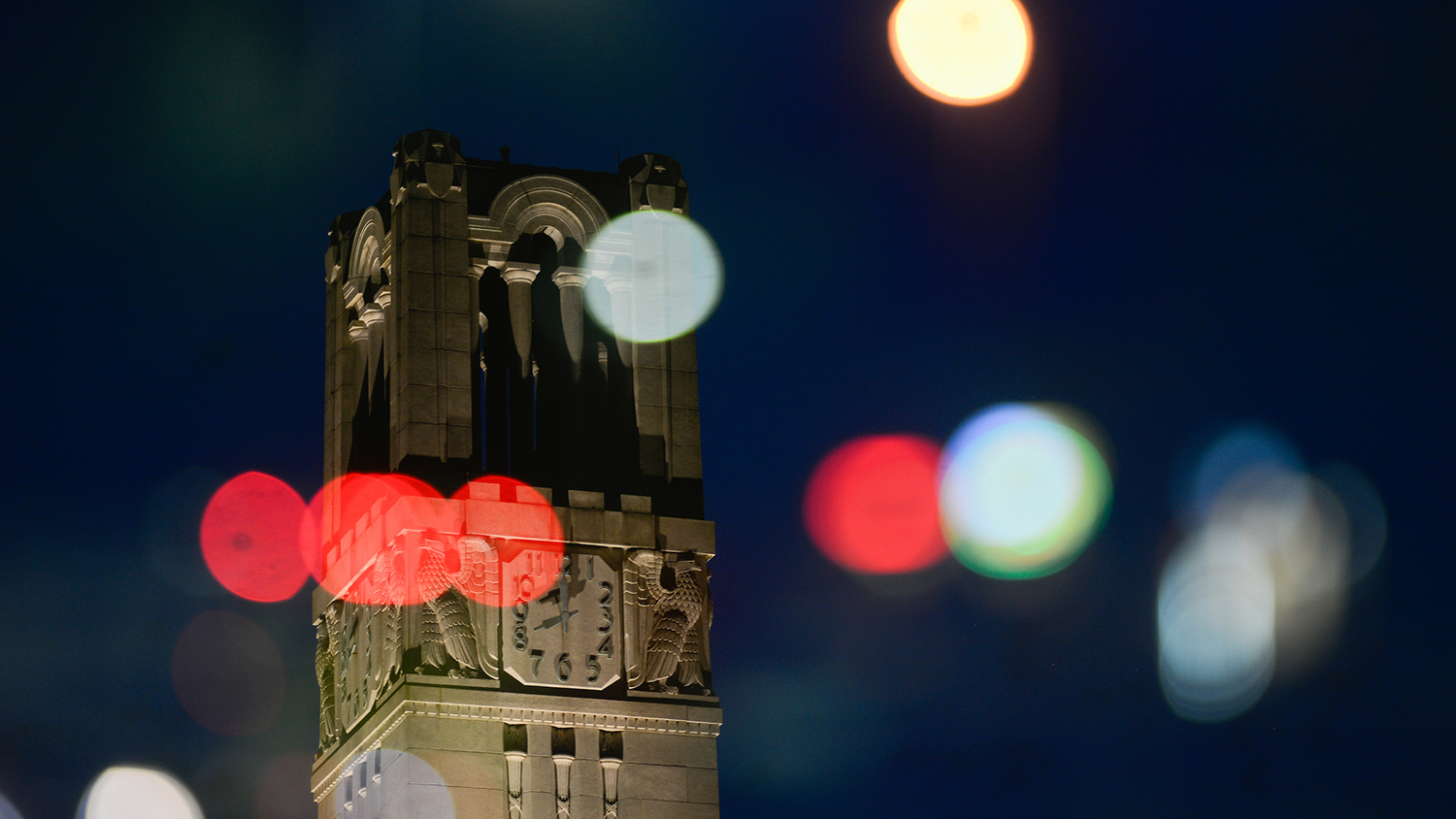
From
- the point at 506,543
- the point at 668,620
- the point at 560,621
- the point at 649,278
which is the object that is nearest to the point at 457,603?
the point at 506,543

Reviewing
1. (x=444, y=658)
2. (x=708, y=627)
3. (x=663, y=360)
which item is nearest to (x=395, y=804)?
(x=444, y=658)

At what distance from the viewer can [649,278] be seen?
1901 inches

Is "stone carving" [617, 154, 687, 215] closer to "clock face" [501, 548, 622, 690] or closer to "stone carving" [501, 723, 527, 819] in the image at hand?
"clock face" [501, 548, 622, 690]

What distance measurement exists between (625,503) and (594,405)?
7.07ft

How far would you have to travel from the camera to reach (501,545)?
4478cm

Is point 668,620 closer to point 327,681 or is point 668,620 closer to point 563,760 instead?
point 563,760

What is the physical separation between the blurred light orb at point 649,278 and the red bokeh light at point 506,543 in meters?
4.42

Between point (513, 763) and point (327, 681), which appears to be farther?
point (327, 681)

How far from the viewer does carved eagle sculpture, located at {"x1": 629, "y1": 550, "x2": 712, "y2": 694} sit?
4512 centimetres

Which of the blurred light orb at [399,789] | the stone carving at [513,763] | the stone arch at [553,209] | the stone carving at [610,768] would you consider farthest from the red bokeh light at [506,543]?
the stone arch at [553,209]

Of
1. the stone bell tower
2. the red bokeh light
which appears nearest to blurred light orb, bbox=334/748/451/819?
the stone bell tower

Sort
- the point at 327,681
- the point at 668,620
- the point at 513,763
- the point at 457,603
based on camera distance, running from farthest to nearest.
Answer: the point at 327,681
the point at 668,620
the point at 457,603
the point at 513,763

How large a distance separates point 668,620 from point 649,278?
269 inches

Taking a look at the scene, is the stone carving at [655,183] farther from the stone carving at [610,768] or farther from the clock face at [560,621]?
the stone carving at [610,768]
